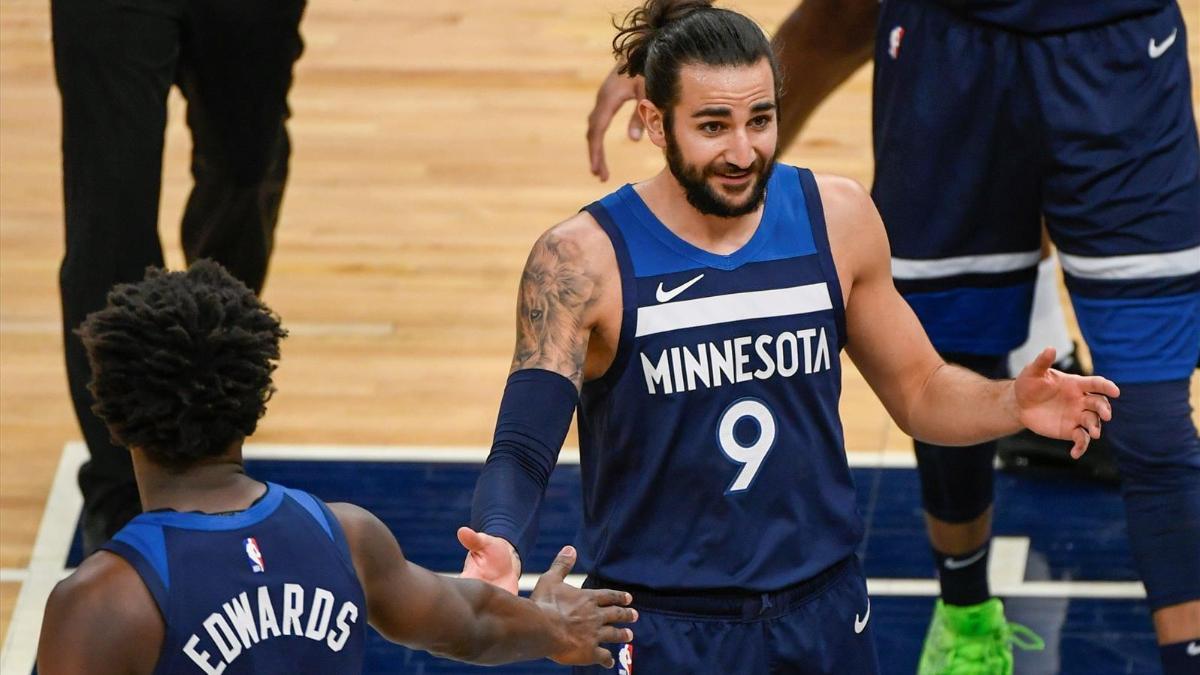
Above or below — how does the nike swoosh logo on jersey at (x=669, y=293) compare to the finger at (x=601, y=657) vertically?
above

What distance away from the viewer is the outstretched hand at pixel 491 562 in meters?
3.23

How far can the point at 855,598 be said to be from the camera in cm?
362

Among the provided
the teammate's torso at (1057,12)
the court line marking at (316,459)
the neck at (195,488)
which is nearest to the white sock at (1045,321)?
the court line marking at (316,459)

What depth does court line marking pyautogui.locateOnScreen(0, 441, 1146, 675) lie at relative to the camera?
504 centimetres

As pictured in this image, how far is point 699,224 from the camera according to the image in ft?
11.7

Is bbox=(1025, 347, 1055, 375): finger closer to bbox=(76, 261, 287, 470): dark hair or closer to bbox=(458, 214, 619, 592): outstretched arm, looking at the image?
bbox=(458, 214, 619, 592): outstretched arm

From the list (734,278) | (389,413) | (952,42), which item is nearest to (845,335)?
(734,278)

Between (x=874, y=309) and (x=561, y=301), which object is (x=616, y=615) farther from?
(x=874, y=309)

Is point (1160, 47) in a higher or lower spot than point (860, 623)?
higher

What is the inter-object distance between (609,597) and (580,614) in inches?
3.1

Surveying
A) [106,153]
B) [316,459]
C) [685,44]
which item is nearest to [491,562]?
[685,44]

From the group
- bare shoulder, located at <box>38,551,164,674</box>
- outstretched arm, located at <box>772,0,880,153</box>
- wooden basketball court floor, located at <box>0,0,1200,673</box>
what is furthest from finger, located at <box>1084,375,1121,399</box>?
wooden basketball court floor, located at <box>0,0,1200,673</box>

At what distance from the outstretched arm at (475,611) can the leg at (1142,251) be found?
1355 millimetres

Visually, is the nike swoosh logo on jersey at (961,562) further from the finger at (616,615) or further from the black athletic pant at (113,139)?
the black athletic pant at (113,139)
